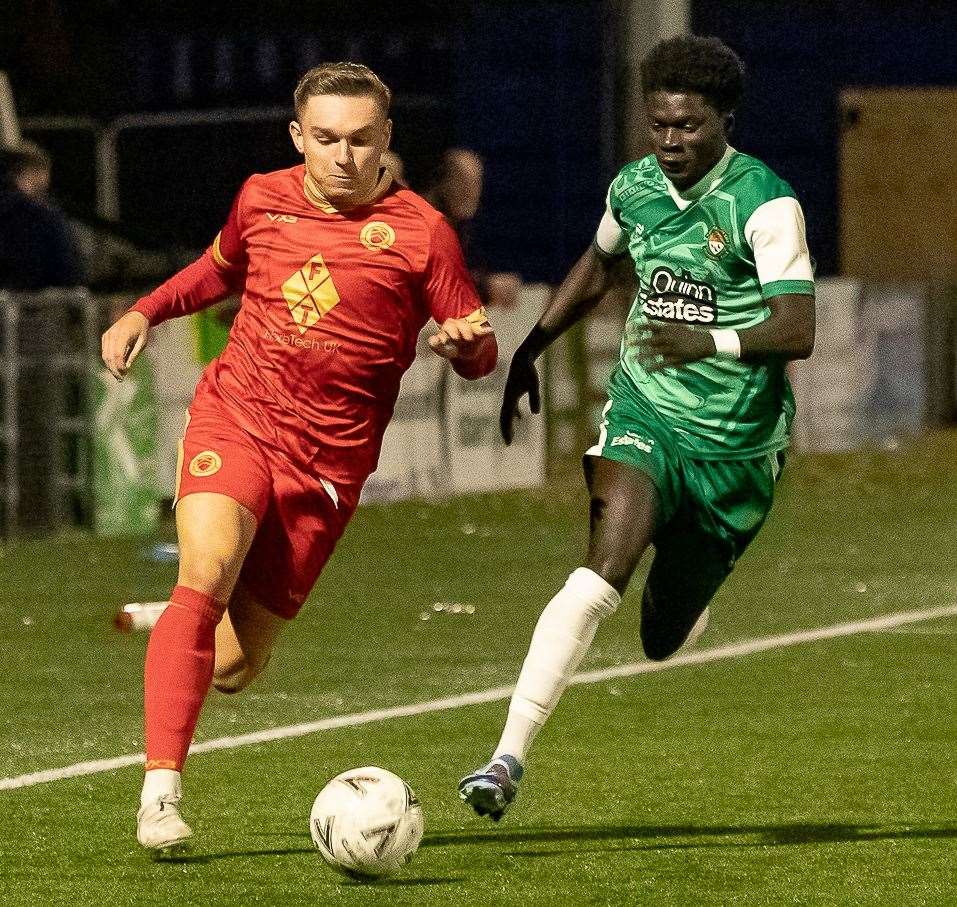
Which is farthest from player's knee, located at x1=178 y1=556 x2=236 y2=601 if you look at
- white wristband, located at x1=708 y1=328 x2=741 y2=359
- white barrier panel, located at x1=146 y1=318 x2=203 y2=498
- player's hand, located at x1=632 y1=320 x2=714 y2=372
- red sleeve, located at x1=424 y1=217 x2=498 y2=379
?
white barrier panel, located at x1=146 y1=318 x2=203 y2=498

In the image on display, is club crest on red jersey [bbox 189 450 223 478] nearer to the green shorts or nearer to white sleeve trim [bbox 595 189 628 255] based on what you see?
the green shorts

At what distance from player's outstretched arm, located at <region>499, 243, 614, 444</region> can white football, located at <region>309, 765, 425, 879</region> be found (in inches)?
47.8

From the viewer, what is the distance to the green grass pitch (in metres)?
6.05

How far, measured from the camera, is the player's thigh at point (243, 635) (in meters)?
6.43

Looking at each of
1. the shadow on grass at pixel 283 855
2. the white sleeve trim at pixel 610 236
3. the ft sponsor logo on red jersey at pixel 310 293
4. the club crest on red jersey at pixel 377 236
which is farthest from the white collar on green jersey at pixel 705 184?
the shadow on grass at pixel 283 855

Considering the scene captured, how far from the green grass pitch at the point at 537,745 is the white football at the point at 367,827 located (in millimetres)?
75

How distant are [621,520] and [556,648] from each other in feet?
1.15

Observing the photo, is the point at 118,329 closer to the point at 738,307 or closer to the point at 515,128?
the point at 738,307

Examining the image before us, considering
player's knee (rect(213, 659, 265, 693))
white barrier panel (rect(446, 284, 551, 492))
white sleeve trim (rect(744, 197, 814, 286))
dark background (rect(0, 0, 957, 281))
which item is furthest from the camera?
dark background (rect(0, 0, 957, 281))

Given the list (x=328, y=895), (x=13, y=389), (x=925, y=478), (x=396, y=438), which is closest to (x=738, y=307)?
(x=328, y=895)

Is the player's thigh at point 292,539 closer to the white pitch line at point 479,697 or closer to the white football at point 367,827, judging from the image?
the white football at point 367,827

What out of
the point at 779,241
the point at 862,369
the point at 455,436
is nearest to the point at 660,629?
the point at 779,241

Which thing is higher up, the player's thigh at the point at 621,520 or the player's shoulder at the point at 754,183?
the player's shoulder at the point at 754,183

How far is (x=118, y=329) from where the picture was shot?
6336 millimetres
